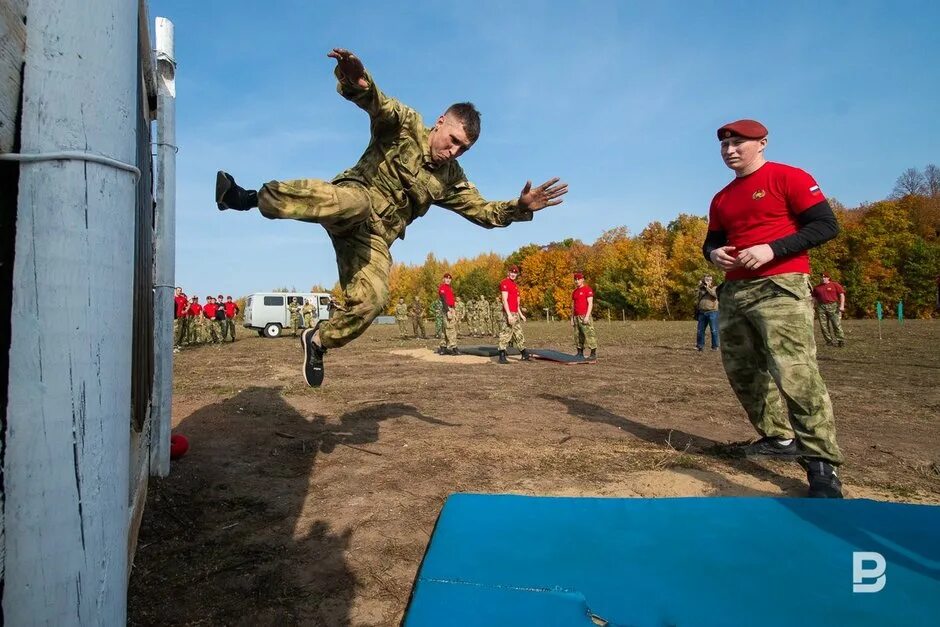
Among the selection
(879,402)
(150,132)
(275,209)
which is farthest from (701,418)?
(150,132)

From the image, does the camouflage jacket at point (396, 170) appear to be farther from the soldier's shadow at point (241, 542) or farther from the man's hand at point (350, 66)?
the soldier's shadow at point (241, 542)

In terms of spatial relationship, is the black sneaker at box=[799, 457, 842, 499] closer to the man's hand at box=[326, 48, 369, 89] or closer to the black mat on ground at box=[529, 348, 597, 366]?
the man's hand at box=[326, 48, 369, 89]

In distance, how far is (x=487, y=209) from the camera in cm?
406

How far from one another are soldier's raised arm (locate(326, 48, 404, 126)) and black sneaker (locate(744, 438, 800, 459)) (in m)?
3.19

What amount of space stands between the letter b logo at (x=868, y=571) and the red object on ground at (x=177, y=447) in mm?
3840

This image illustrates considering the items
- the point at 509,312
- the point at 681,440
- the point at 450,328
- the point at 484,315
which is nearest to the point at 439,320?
the point at 484,315

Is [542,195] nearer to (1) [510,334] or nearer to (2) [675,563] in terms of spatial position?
(2) [675,563]

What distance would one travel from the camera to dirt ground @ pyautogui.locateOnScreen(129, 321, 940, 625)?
7.29 ft

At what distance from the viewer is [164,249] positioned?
3.39 meters

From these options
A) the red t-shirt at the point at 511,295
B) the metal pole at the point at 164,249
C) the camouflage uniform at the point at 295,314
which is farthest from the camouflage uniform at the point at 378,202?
the camouflage uniform at the point at 295,314

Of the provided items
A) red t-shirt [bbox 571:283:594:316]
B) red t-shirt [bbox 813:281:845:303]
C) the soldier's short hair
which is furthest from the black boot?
red t-shirt [bbox 813:281:845:303]

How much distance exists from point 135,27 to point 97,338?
72 cm

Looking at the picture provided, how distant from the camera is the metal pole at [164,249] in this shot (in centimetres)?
334

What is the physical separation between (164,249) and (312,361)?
1135 mm
